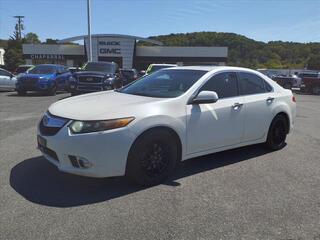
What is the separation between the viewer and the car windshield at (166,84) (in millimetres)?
5982

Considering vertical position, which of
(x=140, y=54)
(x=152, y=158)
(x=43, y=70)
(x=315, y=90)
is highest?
(x=140, y=54)

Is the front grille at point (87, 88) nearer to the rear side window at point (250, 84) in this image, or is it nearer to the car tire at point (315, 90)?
the rear side window at point (250, 84)

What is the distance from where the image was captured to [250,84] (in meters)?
7.02

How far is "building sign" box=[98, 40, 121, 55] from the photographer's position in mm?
55844

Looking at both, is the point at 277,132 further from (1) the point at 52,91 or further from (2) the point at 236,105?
(1) the point at 52,91

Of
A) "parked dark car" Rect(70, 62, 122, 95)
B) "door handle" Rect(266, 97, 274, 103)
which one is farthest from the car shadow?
"parked dark car" Rect(70, 62, 122, 95)

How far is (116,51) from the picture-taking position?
56.3 m

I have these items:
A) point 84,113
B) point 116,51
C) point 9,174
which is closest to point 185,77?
point 84,113

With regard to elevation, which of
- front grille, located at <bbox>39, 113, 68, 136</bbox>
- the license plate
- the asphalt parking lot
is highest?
front grille, located at <bbox>39, 113, 68, 136</bbox>

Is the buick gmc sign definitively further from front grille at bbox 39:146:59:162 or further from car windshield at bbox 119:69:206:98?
front grille at bbox 39:146:59:162

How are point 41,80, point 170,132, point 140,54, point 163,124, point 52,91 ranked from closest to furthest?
point 163,124, point 170,132, point 41,80, point 52,91, point 140,54

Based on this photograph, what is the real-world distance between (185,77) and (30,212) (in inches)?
122

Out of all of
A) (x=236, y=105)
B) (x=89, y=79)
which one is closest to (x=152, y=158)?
(x=236, y=105)

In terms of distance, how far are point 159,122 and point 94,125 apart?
2.82ft
